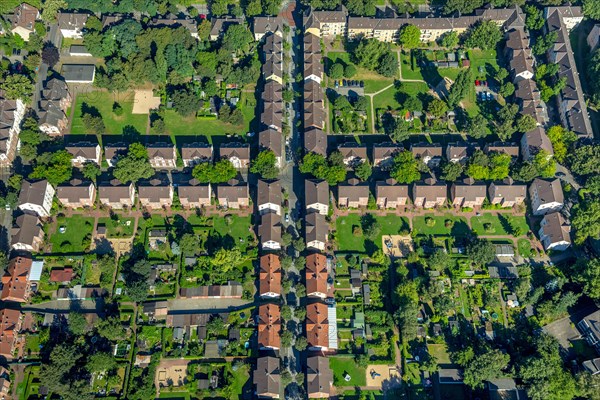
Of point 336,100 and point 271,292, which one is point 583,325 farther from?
point 336,100

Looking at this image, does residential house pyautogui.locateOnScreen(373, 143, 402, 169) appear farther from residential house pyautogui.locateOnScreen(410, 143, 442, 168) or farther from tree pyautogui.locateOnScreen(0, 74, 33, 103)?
tree pyautogui.locateOnScreen(0, 74, 33, 103)

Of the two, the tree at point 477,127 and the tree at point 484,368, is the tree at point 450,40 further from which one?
the tree at point 484,368

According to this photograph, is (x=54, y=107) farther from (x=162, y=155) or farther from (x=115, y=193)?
(x=162, y=155)

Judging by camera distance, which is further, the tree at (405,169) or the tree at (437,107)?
the tree at (437,107)

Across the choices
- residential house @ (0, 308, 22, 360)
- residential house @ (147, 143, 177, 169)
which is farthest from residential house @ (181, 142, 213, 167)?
residential house @ (0, 308, 22, 360)

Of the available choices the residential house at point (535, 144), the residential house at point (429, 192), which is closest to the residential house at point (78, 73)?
the residential house at point (429, 192)

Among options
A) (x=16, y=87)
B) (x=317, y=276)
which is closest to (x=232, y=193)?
(x=317, y=276)

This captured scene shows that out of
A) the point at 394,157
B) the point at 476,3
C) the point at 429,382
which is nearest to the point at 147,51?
the point at 394,157
